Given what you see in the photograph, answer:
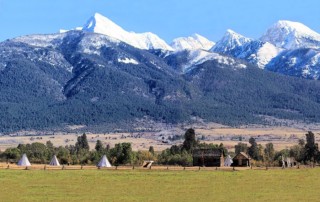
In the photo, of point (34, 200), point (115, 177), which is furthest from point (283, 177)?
point (34, 200)

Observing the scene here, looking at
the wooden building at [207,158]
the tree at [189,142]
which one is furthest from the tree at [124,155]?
the tree at [189,142]

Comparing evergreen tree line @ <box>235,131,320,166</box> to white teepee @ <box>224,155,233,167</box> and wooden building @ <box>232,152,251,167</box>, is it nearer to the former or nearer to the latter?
wooden building @ <box>232,152,251,167</box>

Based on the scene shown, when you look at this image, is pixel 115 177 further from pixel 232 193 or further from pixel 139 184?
pixel 232 193

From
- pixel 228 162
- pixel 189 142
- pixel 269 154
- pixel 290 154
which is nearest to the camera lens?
pixel 228 162

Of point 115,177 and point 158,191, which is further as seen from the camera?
point 115,177

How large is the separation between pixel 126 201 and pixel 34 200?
766 centimetres

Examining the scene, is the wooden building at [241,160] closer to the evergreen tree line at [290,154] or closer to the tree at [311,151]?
the evergreen tree line at [290,154]

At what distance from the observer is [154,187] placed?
72812 mm

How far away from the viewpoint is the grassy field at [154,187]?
6225 cm

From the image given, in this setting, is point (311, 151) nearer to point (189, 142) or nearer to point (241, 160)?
point (241, 160)

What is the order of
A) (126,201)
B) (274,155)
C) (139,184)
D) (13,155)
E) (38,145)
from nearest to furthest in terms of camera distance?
(126,201), (139,184), (13,155), (274,155), (38,145)

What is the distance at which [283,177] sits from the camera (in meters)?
90.6

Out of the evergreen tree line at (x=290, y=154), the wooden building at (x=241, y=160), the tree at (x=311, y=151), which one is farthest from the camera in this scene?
the tree at (x=311, y=151)

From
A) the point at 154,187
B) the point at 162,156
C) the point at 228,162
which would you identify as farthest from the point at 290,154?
the point at 154,187
